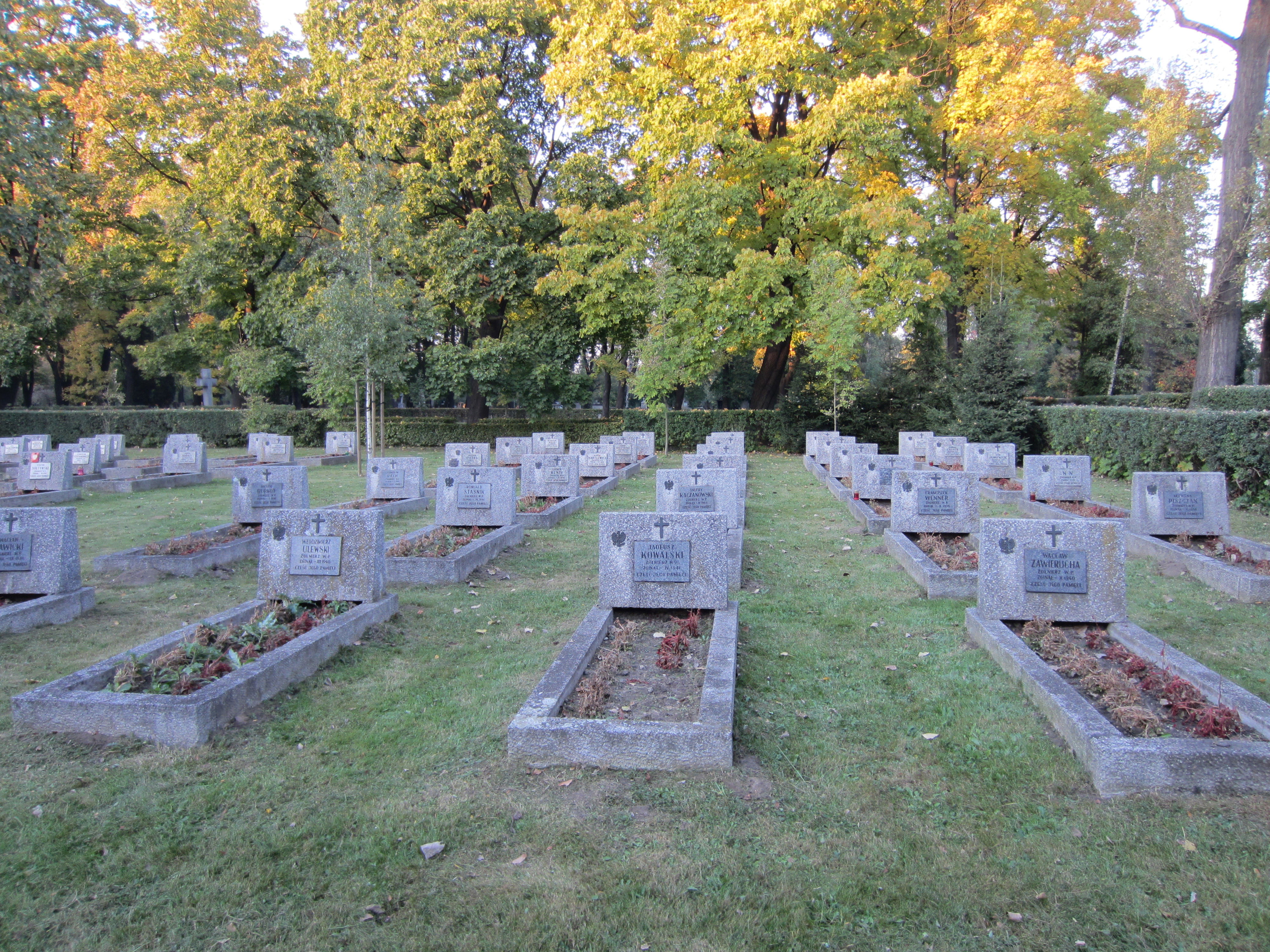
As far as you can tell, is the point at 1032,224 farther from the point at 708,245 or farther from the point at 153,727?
the point at 153,727

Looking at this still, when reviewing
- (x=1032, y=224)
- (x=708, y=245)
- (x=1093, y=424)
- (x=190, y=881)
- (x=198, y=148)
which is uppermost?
(x=198, y=148)

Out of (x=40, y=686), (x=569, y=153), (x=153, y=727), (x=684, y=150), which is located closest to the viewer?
(x=153, y=727)

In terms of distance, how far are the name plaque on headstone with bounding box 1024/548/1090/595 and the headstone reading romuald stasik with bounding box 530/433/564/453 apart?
12.9m

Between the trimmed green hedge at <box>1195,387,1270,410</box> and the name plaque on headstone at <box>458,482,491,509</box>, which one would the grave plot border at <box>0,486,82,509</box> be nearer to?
the name plaque on headstone at <box>458,482,491,509</box>

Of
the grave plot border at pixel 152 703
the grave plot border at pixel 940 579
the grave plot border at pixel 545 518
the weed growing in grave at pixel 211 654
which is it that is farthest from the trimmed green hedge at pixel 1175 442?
the grave plot border at pixel 152 703

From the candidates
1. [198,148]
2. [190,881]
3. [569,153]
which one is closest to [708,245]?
[569,153]

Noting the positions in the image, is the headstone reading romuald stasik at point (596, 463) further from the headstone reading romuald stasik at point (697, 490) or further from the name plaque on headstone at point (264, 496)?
the name plaque on headstone at point (264, 496)

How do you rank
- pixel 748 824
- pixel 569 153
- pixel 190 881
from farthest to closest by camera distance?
pixel 569 153 → pixel 748 824 → pixel 190 881

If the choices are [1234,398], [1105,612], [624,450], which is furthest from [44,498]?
[1234,398]

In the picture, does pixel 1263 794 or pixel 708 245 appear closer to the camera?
pixel 1263 794

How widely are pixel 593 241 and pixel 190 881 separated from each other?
901 inches

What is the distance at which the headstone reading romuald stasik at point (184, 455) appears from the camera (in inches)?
668

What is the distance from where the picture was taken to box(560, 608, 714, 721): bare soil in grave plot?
4.40 metres

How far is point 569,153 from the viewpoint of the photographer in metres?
26.9
